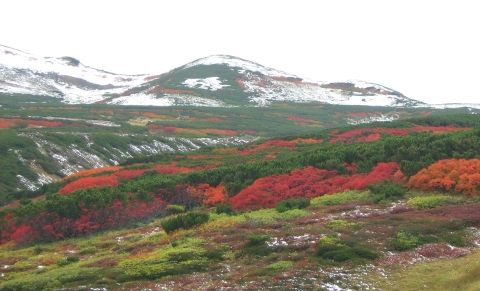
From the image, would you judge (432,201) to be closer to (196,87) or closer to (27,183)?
(27,183)

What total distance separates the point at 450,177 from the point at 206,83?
144 m

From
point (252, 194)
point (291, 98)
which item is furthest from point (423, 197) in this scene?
point (291, 98)

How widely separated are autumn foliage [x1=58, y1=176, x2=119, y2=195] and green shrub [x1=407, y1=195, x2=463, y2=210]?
2322 cm

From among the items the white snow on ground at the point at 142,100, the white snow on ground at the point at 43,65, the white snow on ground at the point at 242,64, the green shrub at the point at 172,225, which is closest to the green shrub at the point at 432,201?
the green shrub at the point at 172,225

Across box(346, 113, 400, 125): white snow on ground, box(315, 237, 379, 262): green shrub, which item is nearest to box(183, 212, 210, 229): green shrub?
box(315, 237, 379, 262): green shrub

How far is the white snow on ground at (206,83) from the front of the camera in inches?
6117

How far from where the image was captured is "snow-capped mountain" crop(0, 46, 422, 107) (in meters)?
140

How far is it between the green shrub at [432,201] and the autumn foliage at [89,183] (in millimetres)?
23218

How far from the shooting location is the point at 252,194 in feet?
84.1

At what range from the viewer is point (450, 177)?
20.5 metres

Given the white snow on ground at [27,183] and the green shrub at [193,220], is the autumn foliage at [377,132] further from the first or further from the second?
the green shrub at [193,220]

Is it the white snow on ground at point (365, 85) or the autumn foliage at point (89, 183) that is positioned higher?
the white snow on ground at point (365, 85)

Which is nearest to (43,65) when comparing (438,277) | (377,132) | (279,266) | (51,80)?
(51,80)

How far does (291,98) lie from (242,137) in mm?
66715
